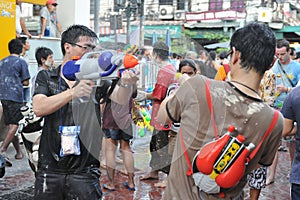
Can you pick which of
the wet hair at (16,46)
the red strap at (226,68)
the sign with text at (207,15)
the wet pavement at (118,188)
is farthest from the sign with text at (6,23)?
the sign with text at (207,15)

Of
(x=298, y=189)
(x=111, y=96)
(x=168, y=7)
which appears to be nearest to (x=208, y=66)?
(x=111, y=96)

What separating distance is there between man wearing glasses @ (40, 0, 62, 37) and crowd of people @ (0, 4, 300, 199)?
5934mm

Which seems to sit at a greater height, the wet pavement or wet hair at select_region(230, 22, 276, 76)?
wet hair at select_region(230, 22, 276, 76)

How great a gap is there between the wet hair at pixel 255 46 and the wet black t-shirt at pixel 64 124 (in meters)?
1.01

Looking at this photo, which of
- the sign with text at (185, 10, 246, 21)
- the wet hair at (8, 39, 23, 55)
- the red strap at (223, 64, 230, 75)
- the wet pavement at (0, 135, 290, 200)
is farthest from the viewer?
the sign with text at (185, 10, 246, 21)

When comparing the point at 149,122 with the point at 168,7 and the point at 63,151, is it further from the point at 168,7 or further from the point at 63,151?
the point at 168,7

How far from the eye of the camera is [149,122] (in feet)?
12.5

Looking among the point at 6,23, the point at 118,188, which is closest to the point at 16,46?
the point at 6,23

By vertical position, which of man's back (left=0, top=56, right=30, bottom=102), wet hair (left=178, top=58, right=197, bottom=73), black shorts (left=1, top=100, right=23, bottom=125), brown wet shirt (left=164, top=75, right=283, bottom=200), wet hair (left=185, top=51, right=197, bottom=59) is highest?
wet hair (left=185, top=51, right=197, bottom=59)

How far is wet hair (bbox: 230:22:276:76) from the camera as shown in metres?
2.11

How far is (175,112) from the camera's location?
2.20m

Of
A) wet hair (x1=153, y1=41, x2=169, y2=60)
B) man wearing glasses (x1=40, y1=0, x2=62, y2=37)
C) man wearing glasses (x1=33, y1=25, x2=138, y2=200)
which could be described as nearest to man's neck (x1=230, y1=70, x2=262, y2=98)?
wet hair (x1=153, y1=41, x2=169, y2=60)

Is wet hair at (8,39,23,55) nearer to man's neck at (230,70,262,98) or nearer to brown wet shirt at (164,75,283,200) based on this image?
brown wet shirt at (164,75,283,200)

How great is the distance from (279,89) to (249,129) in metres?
3.95
